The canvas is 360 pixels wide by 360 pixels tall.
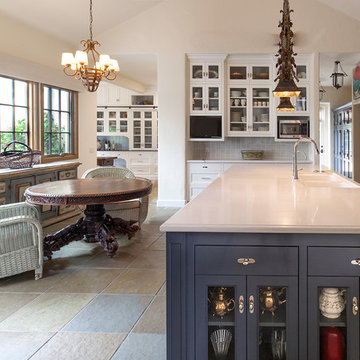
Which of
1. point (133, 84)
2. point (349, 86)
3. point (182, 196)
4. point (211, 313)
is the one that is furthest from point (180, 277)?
point (349, 86)

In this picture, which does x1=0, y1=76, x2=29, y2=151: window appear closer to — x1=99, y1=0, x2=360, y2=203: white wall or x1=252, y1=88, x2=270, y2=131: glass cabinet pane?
x1=99, y1=0, x2=360, y2=203: white wall

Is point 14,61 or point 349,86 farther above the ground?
point 349,86

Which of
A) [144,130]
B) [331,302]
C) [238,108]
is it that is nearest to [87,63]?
[238,108]

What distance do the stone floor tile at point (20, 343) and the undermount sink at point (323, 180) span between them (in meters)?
2.22

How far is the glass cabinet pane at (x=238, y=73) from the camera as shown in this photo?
7.21 metres

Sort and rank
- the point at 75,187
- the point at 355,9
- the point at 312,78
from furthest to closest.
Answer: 1. the point at 312,78
2. the point at 355,9
3. the point at 75,187

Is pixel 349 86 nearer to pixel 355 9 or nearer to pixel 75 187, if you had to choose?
pixel 355 9

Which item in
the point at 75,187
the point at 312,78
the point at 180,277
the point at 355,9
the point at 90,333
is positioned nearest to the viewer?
the point at 180,277

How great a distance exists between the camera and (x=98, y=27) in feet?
22.4

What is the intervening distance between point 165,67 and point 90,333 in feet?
17.5

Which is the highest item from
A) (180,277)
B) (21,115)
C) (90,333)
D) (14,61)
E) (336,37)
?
(336,37)

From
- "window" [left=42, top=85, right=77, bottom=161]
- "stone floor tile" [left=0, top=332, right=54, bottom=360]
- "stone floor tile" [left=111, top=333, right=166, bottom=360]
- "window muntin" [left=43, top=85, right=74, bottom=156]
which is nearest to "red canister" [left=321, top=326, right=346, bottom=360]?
"stone floor tile" [left=111, top=333, right=166, bottom=360]

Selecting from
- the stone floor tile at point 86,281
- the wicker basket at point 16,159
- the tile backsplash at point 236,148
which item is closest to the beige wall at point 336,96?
the tile backsplash at point 236,148

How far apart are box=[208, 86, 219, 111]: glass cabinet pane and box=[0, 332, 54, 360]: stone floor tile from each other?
17.5 ft
